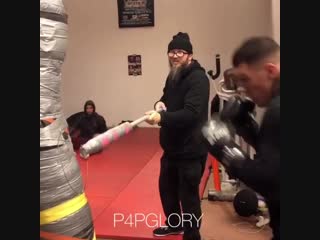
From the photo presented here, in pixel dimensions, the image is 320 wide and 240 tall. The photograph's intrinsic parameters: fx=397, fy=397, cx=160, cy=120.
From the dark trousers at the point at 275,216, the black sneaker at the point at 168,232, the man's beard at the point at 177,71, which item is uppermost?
the man's beard at the point at 177,71

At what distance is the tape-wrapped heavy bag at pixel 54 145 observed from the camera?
1.82 meters

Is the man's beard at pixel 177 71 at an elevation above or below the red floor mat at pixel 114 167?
above

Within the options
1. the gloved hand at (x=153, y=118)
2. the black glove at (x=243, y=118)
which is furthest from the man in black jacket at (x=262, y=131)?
the gloved hand at (x=153, y=118)

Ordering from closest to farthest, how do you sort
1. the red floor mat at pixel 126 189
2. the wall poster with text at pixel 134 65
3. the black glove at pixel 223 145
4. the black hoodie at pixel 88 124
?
1. the black glove at pixel 223 145
2. the red floor mat at pixel 126 189
3. the black hoodie at pixel 88 124
4. the wall poster with text at pixel 134 65

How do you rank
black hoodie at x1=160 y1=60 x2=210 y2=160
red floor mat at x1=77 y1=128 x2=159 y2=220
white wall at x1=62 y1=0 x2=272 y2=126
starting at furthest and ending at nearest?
white wall at x1=62 y1=0 x2=272 y2=126 < red floor mat at x1=77 y1=128 x2=159 y2=220 < black hoodie at x1=160 y1=60 x2=210 y2=160

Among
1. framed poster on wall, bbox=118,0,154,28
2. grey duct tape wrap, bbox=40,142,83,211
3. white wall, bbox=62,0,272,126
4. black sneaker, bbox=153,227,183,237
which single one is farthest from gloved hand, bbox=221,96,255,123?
framed poster on wall, bbox=118,0,154,28

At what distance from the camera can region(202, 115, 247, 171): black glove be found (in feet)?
5.17

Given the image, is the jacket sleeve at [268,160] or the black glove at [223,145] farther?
the black glove at [223,145]

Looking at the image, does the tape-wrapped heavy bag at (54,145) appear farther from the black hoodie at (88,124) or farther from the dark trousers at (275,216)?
the black hoodie at (88,124)

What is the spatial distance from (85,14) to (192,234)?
5.30 metres

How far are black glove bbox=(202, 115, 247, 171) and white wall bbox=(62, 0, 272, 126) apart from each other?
4993 millimetres

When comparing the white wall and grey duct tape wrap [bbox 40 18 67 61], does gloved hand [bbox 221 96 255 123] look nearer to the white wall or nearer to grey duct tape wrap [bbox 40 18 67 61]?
grey duct tape wrap [bbox 40 18 67 61]

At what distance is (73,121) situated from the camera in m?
6.26

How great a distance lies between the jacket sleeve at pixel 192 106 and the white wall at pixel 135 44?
14.0 feet
